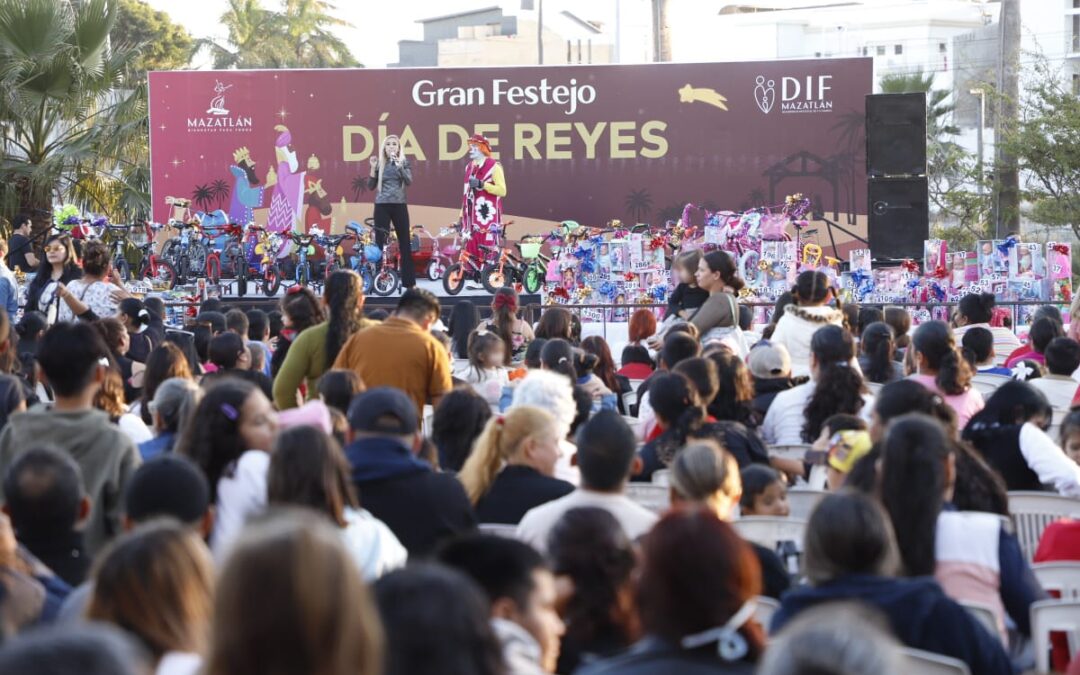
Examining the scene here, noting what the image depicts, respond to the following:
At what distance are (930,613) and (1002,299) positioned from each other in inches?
531

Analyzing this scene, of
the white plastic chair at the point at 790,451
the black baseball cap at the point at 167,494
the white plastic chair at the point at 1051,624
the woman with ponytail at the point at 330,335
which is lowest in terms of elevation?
the white plastic chair at the point at 1051,624

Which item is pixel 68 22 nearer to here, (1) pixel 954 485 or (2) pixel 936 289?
(2) pixel 936 289

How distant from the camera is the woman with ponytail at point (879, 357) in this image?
285 inches

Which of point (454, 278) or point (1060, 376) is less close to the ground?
point (454, 278)

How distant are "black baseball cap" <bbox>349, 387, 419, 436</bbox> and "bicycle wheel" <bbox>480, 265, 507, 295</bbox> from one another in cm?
1317

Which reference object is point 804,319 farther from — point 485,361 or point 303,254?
point 303,254

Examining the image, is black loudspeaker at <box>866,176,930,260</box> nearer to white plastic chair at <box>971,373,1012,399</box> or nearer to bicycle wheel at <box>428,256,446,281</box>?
bicycle wheel at <box>428,256,446,281</box>

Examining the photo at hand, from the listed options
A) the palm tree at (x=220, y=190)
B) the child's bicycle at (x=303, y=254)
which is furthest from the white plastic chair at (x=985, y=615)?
the palm tree at (x=220, y=190)

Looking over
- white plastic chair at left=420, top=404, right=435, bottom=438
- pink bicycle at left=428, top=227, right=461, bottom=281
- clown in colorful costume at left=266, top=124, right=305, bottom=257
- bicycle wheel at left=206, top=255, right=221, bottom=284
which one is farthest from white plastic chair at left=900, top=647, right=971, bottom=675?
clown in colorful costume at left=266, top=124, right=305, bottom=257

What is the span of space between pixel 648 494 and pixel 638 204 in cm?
1613

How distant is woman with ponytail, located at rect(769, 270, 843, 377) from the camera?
7242mm

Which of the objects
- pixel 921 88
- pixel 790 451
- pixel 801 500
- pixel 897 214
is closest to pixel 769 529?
pixel 801 500

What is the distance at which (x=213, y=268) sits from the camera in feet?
59.1

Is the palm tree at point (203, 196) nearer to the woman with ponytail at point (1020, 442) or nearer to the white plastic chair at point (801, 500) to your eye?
the woman with ponytail at point (1020, 442)
